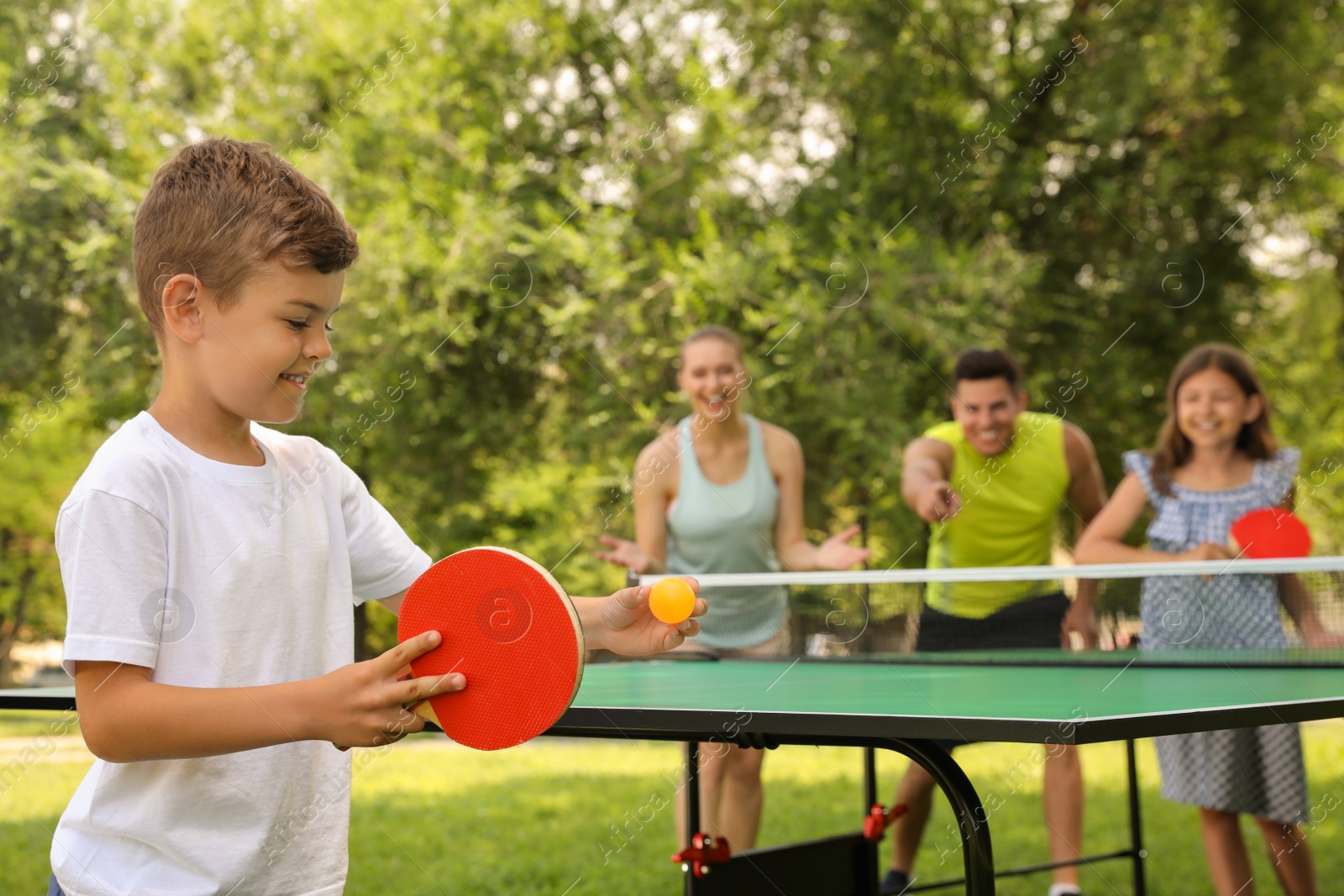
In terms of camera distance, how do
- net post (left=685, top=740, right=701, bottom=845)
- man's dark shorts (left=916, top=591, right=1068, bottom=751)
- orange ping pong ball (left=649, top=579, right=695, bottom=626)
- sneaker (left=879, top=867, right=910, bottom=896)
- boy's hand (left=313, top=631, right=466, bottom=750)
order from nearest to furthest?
boy's hand (left=313, top=631, right=466, bottom=750), orange ping pong ball (left=649, top=579, right=695, bottom=626), net post (left=685, top=740, right=701, bottom=845), man's dark shorts (left=916, top=591, right=1068, bottom=751), sneaker (left=879, top=867, right=910, bottom=896)

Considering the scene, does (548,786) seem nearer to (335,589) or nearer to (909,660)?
(909,660)

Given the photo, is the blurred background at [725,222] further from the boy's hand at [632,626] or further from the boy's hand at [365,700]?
the boy's hand at [365,700]

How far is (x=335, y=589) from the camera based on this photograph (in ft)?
6.18

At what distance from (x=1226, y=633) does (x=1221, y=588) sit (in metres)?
0.16

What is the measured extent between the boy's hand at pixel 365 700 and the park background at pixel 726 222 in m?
9.96

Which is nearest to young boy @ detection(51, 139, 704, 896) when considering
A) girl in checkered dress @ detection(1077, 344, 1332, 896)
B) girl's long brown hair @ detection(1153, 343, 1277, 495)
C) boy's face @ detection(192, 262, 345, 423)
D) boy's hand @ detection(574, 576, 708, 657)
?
boy's face @ detection(192, 262, 345, 423)

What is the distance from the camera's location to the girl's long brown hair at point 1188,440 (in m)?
4.41

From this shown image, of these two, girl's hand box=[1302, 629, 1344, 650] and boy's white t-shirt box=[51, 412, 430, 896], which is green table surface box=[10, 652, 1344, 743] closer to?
girl's hand box=[1302, 629, 1344, 650]

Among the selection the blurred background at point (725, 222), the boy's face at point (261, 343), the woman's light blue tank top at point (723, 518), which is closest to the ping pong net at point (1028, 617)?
the woman's light blue tank top at point (723, 518)

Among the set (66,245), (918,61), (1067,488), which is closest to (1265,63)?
(918,61)

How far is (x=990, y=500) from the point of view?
4.84 m

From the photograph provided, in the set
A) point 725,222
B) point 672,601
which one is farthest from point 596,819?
point 725,222

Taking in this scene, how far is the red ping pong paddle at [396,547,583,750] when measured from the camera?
1.55 m

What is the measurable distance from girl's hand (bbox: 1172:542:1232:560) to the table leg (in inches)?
83.3
